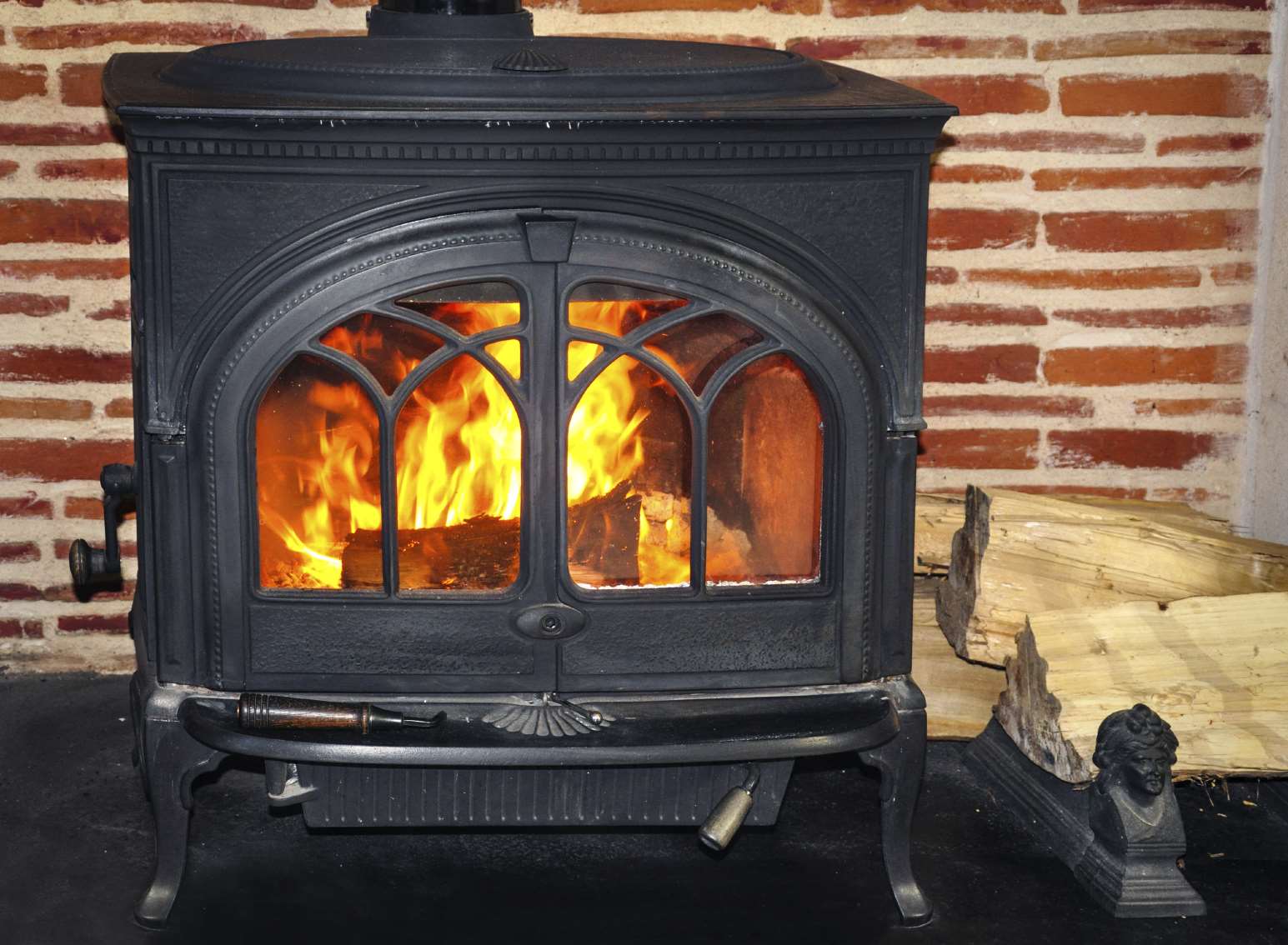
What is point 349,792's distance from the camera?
7.19 feet

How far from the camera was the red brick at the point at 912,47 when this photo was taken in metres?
2.63

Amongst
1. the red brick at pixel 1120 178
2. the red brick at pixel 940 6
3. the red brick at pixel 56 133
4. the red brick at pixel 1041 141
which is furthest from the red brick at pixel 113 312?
the red brick at pixel 1120 178

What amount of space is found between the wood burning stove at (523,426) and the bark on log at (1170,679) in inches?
11.6

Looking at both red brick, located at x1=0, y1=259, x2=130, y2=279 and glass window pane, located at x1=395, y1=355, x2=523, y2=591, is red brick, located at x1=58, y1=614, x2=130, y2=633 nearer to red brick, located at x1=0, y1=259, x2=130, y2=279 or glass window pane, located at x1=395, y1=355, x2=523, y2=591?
red brick, located at x1=0, y1=259, x2=130, y2=279

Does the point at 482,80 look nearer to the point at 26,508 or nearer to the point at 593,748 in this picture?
→ the point at 593,748

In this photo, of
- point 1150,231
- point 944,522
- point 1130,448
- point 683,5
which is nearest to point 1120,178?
point 1150,231

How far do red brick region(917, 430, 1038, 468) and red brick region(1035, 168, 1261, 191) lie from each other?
41cm

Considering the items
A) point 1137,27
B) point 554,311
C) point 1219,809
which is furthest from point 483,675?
point 1137,27

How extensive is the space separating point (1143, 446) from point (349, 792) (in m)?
1.45

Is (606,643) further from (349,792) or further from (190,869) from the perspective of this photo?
(190,869)

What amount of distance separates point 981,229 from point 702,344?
819 mm

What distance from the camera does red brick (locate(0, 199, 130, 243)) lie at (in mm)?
2639

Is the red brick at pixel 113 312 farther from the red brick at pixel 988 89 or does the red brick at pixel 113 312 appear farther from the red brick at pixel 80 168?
the red brick at pixel 988 89

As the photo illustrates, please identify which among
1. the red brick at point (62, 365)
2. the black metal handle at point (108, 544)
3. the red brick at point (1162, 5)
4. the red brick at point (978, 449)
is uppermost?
the red brick at point (1162, 5)
